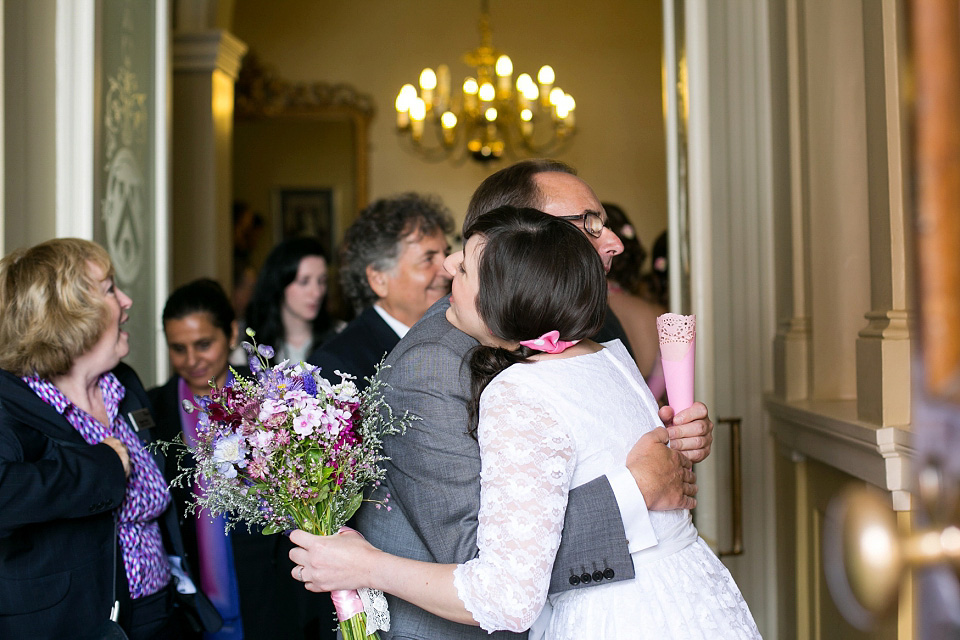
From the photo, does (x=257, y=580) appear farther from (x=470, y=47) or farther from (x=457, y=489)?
(x=470, y=47)

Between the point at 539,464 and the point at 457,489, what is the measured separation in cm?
24

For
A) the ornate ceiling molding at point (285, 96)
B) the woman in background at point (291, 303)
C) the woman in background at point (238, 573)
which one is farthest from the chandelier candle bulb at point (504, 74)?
the woman in background at point (238, 573)

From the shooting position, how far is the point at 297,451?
155cm

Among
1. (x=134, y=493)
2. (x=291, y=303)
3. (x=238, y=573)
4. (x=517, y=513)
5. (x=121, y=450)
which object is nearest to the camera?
(x=517, y=513)

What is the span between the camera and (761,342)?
12.0ft

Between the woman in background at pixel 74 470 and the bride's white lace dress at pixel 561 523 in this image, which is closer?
the bride's white lace dress at pixel 561 523

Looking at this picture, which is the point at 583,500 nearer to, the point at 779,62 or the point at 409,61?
the point at 779,62

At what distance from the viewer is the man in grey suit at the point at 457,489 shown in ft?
4.95

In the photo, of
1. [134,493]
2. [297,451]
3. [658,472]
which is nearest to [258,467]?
[297,451]

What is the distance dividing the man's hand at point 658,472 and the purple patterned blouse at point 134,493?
152 centimetres

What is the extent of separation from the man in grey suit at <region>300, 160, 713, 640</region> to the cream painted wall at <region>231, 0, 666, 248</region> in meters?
6.38

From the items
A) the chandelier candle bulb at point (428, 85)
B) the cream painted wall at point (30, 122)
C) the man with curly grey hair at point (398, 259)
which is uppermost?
the chandelier candle bulb at point (428, 85)

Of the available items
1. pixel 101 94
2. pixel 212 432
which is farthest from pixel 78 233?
pixel 212 432

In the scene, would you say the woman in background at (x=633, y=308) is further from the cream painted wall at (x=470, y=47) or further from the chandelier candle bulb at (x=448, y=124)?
the cream painted wall at (x=470, y=47)
